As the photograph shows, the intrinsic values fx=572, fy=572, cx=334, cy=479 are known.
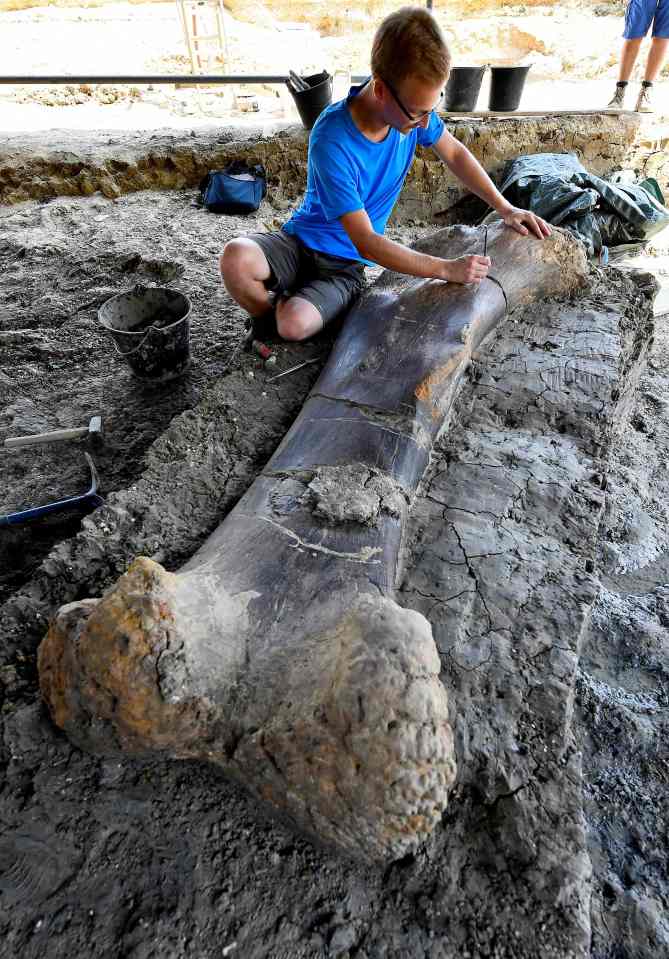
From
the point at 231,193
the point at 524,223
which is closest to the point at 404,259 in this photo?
the point at 524,223

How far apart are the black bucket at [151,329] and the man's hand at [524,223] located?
1470mm

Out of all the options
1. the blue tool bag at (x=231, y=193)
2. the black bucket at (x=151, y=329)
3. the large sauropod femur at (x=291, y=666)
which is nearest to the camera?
the large sauropod femur at (x=291, y=666)

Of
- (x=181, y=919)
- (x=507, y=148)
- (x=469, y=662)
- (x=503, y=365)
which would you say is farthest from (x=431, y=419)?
(x=507, y=148)

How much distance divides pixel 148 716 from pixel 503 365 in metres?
1.85

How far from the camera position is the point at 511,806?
1.11 metres

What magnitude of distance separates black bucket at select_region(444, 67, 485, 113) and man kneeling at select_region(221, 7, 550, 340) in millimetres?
3072

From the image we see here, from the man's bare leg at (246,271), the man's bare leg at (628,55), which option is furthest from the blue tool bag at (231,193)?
the man's bare leg at (628,55)

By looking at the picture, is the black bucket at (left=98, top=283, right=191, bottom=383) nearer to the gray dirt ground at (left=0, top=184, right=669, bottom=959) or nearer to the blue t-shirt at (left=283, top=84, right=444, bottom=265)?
the gray dirt ground at (left=0, top=184, right=669, bottom=959)

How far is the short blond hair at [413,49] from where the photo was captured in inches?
67.1

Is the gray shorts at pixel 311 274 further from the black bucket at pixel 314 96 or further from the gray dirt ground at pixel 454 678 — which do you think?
the black bucket at pixel 314 96

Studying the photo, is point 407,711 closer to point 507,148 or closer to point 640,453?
point 640,453

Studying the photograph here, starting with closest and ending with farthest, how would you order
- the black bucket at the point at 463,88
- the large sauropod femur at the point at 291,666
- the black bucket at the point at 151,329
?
the large sauropod femur at the point at 291,666 → the black bucket at the point at 151,329 → the black bucket at the point at 463,88

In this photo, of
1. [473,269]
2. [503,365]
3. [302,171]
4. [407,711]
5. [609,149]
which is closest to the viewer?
[407,711]

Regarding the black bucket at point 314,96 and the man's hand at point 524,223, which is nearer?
the man's hand at point 524,223
